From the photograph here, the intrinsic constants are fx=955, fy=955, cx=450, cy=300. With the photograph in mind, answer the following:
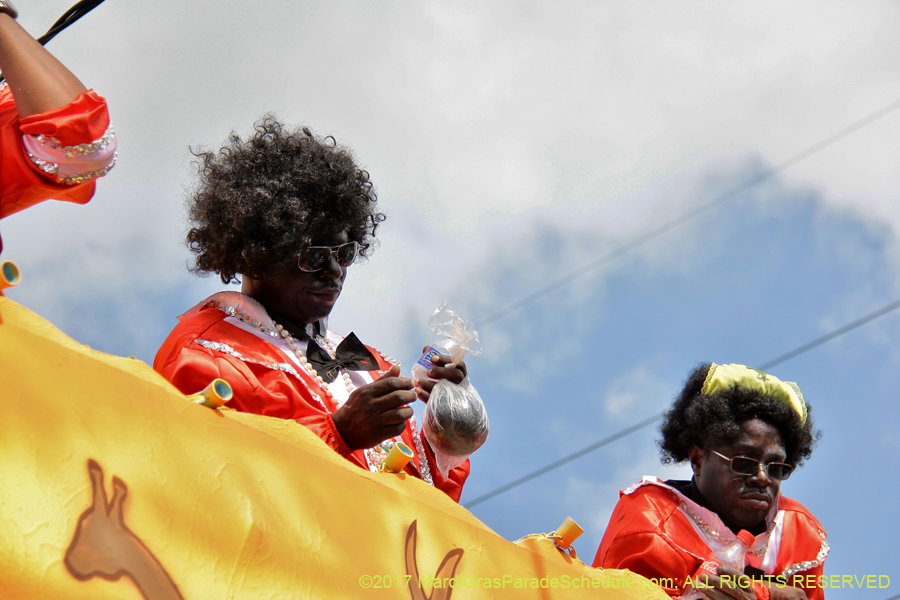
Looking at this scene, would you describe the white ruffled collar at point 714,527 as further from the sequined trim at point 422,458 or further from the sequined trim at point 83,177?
the sequined trim at point 83,177

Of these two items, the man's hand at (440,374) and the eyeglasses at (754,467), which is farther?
the eyeglasses at (754,467)

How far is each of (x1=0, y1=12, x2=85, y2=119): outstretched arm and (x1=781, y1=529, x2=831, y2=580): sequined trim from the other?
245 centimetres

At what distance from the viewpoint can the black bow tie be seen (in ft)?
8.55

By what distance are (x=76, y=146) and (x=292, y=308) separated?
3.10ft

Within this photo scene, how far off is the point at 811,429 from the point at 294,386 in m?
2.07

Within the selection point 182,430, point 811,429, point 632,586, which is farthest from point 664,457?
point 182,430

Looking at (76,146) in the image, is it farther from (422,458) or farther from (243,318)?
(422,458)

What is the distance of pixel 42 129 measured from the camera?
1.81 meters

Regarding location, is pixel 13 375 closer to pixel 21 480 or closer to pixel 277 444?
pixel 21 480

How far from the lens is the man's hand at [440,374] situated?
2.54 m

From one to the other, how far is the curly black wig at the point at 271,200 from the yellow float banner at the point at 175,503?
0.88 m

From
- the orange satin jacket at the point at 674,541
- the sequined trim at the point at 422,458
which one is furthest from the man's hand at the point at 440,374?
the orange satin jacket at the point at 674,541

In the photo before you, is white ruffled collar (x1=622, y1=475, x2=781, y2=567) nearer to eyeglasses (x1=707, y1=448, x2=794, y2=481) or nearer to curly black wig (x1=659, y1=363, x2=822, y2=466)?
eyeglasses (x1=707, y1=448, x2=794, y2=481)

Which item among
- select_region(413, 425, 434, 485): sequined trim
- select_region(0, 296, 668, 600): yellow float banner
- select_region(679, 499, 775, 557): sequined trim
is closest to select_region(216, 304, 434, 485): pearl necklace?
select_region(413, 425, 434, 485): sequined trim
